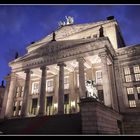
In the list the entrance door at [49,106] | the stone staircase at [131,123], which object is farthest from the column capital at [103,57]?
the entrance door at [49,106]

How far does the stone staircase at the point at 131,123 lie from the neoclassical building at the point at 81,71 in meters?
0.91

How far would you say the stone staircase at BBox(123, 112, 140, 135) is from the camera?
919 inches

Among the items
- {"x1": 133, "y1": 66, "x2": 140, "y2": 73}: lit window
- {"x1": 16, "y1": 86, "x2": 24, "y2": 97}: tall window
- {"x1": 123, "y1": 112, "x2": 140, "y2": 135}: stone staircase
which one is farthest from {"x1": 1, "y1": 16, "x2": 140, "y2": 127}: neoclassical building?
{"x1": 16, "y1": 86, "x2": 24, "y2": 97}: tall window

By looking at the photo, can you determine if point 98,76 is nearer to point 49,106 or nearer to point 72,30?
point 49,106

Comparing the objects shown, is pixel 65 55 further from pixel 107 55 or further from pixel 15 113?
pixel 15 113

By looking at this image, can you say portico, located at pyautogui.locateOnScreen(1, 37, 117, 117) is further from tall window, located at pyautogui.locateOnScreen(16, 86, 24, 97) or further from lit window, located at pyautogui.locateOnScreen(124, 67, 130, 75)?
lit window, located at pyautogui.locateOnScreen(124, 67, 130, 75)

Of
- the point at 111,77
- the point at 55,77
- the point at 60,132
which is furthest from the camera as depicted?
the point at 55,77

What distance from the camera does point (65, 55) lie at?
26.8 meters

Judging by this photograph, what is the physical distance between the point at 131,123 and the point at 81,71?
10.1m

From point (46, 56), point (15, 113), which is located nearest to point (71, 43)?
point (46, 56)

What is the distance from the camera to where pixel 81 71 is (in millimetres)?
24109

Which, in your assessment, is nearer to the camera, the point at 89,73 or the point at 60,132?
the point at 60,132

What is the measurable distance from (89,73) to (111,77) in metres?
4.87

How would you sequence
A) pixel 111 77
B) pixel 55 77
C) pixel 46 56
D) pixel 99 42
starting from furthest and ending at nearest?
pixel 55 77 → pixel 46 56 → pixel 111 77 → pixel 99 42
